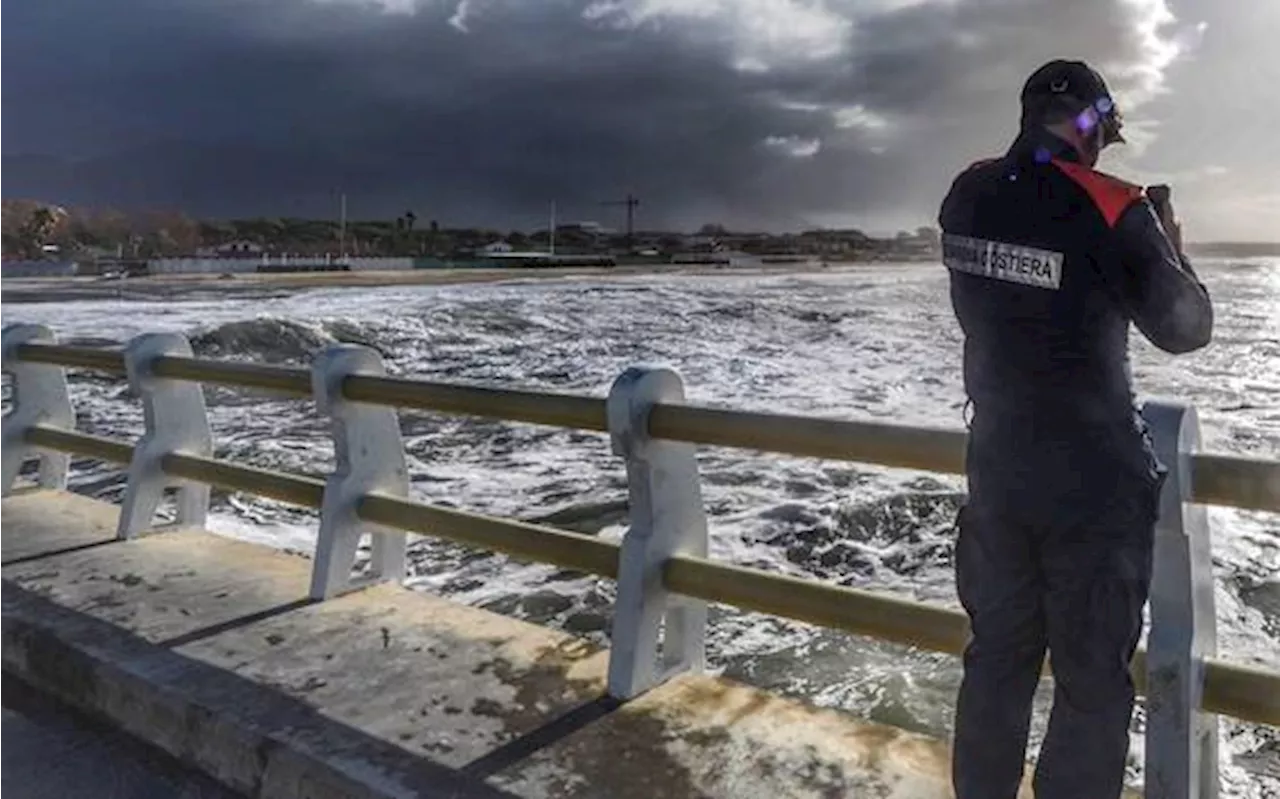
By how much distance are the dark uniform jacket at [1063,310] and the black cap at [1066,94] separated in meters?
0.07

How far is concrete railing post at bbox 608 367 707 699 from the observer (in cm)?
388

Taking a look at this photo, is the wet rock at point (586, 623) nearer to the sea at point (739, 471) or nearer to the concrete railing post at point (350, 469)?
the sea at point (739, 471)

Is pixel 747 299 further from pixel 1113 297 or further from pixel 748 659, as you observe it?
pixel 1113 297

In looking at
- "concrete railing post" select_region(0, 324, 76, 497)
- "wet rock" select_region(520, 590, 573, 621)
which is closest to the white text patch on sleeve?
"wet rock" select_region(520, 590, 573, 621)

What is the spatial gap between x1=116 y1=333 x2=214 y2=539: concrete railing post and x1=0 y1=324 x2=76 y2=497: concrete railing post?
1140 mm

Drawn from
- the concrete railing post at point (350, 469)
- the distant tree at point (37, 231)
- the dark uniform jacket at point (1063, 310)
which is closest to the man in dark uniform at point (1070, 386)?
Answer: the dark uniform jacket at point (1063, 310)

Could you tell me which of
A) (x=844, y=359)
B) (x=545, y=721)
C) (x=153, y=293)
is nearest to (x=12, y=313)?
(x=153, y=293)

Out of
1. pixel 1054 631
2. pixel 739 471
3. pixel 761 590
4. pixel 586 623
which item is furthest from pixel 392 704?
pixel 739 471

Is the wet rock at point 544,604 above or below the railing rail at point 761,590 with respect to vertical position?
below

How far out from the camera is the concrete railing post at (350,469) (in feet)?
16.1

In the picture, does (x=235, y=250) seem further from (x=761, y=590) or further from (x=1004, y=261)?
(x=1004, y=261)

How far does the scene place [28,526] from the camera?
6.22 metres

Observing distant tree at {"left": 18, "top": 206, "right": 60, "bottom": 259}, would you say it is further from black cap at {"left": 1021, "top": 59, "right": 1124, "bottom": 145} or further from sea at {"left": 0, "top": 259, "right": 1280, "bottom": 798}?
black cap at {"left": 1021, "top": 59, "right": 1124, "bottom": 145}

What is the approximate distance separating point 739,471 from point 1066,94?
32.1 ft
